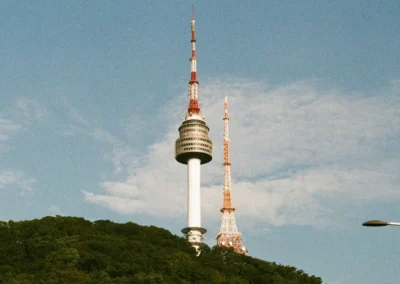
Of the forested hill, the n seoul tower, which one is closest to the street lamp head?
the forested hill

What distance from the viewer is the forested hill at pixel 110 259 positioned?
99.3 meters

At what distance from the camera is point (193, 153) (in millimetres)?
195000

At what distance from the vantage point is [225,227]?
194 meters

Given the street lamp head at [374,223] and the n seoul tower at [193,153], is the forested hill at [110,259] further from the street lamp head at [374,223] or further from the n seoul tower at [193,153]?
the street lamp head at [374,223]

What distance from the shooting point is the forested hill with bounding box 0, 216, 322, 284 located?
9931 cm

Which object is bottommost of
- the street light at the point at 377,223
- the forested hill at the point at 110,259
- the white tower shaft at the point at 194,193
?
the street light at the point at 377,223

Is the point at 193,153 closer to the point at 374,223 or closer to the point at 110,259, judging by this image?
the point at 110,259

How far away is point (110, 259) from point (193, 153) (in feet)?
299

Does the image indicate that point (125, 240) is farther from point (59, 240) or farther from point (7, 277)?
point (7, 277)

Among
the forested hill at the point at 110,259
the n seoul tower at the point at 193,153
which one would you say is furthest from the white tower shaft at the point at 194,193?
the forested hill at the point at 110,259

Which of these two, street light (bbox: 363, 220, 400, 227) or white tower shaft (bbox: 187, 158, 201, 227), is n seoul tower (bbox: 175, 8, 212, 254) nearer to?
white tower shaft (bbox: 187, 158, 201, 227)

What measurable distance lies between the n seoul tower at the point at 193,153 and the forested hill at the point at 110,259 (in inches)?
2315

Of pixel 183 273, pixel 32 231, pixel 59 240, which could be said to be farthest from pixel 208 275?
pixel 32 231

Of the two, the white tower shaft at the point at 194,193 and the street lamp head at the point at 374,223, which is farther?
the white tower shaft at the point at 194,193
